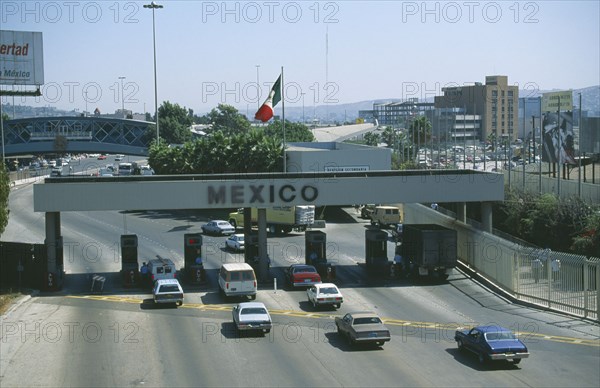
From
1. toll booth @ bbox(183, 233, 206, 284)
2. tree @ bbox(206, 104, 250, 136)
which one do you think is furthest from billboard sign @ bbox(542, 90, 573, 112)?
tree @ bbox(206, 104, 250, 136)

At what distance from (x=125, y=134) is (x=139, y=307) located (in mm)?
105452

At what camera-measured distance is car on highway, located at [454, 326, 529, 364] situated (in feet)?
84.3

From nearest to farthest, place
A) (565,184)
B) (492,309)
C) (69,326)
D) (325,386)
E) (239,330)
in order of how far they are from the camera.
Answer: (325,386), (239,330), (69,326), (492,309), (565,184)

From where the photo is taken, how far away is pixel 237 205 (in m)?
41.2

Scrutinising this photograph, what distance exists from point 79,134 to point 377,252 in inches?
4038

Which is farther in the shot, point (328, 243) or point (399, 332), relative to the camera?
point (328, 243)

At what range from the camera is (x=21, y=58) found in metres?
64.2

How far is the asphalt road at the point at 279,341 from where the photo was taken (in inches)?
988

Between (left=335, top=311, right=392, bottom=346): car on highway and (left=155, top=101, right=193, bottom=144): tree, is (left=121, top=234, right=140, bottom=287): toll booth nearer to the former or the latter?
(left=335, top=311, right=392, bottom=346): car on highway

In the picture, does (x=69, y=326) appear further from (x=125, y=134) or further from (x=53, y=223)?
(x=125, y=134)

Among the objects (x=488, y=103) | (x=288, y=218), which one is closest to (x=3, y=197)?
(x=288, y=218)

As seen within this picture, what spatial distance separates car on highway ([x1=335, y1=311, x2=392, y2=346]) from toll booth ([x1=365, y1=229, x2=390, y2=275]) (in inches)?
584

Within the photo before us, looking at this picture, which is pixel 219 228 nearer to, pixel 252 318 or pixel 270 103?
pixel 270 103

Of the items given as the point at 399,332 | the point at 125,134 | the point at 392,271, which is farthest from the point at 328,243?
the point at 125,134
